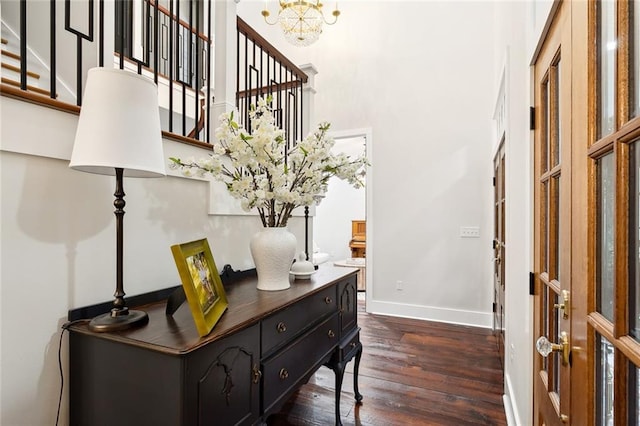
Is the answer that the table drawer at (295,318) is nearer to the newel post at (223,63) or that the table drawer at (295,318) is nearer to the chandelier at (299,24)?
the newel post at (223,63)

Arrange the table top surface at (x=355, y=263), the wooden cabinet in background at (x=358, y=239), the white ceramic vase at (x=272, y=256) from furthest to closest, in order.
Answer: the wooden cabinet in background at (x=358, y=239), the table top surface at (x=355, y=263), the white ceramic vase at (x=272, y=256)

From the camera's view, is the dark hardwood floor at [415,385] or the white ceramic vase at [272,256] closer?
the white ceramic vase at [272,256]

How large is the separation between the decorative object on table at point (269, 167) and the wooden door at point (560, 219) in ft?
2.79

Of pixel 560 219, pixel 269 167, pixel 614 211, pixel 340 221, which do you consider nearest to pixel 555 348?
pixel 560 219

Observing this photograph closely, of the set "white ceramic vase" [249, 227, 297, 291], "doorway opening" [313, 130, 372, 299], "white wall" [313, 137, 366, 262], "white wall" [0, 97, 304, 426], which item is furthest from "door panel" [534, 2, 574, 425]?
"white wall" [313, 137, 366, 262]

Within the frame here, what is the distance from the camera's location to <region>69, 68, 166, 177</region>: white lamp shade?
97 cm

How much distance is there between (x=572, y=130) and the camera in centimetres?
103

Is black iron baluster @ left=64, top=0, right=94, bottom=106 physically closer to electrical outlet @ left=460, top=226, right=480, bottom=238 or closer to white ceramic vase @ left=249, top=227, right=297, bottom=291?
white ceramic vase @ left=249, top=227, right=297, bottom=291

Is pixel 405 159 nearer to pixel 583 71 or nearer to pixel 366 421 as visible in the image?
pixel 366 421

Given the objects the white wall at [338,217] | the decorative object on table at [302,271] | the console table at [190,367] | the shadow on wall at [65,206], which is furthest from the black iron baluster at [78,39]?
the white wall at [338,217]

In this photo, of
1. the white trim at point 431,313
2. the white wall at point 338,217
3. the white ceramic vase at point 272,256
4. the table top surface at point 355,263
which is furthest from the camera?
the white wall at point 338,217

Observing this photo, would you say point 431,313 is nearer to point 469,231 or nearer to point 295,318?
point 469,231

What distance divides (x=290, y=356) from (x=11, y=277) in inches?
38.5

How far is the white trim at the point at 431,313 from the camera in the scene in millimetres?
3834
